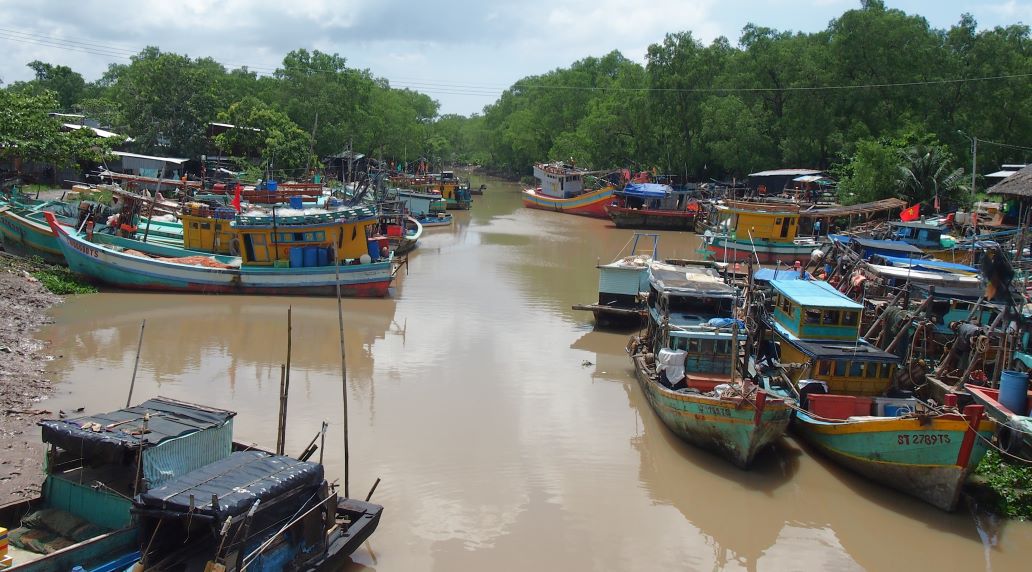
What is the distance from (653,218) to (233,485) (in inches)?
1578

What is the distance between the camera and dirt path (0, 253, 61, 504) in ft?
36.0

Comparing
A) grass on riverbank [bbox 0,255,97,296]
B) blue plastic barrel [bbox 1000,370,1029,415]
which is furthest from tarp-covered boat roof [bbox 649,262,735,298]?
grass on riverbank [bbox 0,255,97,296]

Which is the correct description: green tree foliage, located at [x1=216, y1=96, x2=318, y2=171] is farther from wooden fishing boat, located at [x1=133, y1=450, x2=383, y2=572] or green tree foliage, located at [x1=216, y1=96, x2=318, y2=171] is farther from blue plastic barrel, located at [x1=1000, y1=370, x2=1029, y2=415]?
blue plastic barrel, located at [x1=1000, y1=370, x2=1029, y2=415]

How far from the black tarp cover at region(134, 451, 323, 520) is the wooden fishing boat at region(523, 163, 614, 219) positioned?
4200 cm

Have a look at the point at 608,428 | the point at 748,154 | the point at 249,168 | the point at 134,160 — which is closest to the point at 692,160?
the point at 748,154

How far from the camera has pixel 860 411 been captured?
13.5 meters

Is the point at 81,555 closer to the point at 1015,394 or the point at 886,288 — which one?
the point at 1015,394

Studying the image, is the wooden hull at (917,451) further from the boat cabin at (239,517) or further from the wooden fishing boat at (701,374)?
the boat cabin at (239,517)

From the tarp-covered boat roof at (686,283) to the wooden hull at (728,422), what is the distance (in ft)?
10.7

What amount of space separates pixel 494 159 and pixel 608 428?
88.9 meters

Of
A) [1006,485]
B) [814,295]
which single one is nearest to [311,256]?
[814,295]

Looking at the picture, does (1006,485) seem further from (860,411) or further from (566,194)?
(566,194)

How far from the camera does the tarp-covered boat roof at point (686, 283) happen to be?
54.6 ft

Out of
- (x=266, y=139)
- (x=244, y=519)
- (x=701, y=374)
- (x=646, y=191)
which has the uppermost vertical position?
(x=266, y=139)
